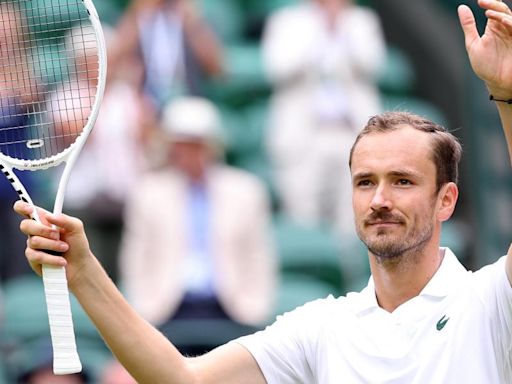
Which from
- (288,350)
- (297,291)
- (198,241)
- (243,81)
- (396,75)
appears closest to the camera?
(288,350)

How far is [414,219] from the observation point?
175 inches

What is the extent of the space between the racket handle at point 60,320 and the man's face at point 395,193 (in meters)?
0.93

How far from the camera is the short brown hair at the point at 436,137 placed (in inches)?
179

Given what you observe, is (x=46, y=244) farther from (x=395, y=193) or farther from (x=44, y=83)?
(x=44, y=83)


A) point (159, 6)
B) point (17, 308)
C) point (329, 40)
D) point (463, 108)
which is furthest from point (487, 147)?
point (17, 308)

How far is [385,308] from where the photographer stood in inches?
181

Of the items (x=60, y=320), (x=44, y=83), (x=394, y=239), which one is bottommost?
(x=60, y=320)

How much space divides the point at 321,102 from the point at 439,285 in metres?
6.08

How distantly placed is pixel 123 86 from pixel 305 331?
6031mm

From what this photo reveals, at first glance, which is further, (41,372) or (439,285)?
(41,372)

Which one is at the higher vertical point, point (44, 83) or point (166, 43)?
point (166, 43)

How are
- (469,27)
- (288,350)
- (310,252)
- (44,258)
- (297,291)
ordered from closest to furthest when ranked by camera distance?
(469,27) < (44,258) < (288,350) < (297,291) < (310,252)

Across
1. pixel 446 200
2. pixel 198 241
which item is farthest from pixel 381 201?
pixel 198 241

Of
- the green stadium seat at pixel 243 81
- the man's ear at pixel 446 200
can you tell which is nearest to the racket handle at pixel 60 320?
the man's ear at pixel 446 200
